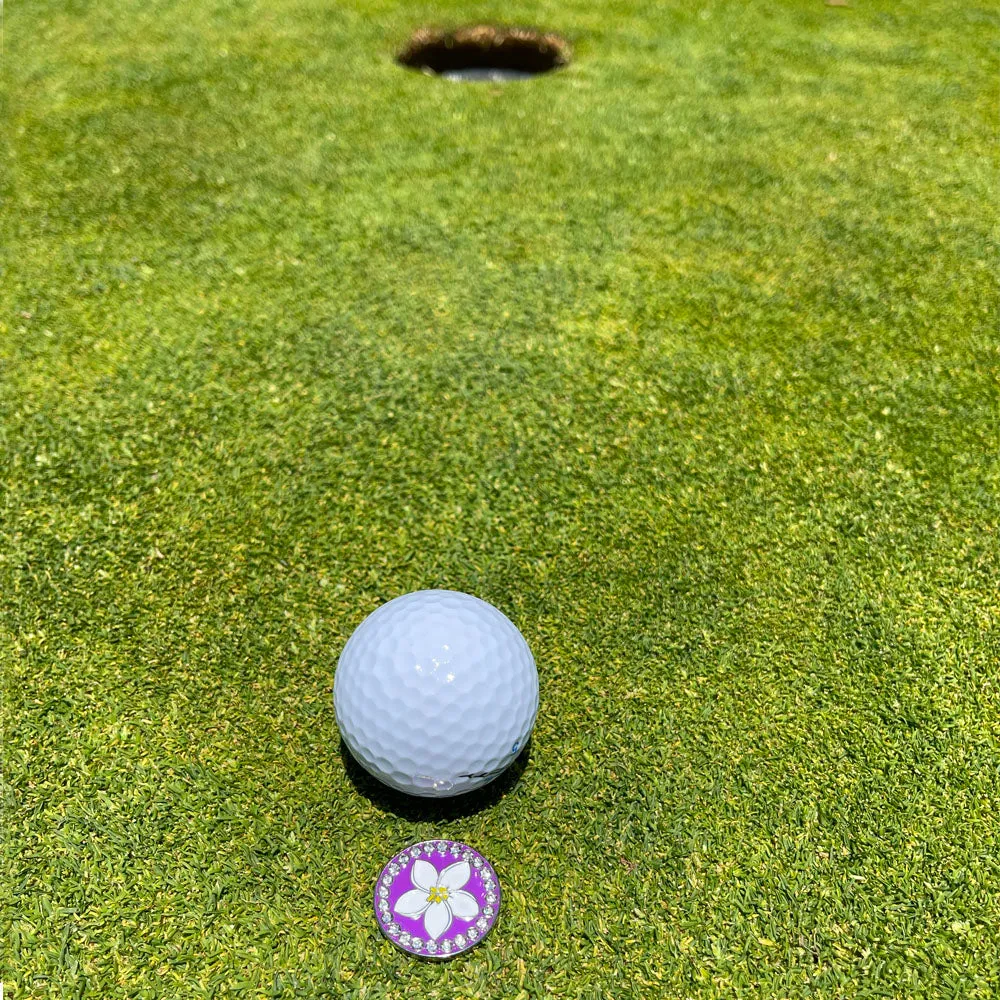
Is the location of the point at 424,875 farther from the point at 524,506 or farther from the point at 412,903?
the point at 524,506

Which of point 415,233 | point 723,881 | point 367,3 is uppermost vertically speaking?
point 367,3

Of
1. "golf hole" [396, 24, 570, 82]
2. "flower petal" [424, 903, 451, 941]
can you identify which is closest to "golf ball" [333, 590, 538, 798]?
"flower petal" [424, 903, 451, 941]

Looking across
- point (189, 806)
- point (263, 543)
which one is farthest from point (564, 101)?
point (189, 806)

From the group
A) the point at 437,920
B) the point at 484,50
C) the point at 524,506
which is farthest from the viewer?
the point at 484,50

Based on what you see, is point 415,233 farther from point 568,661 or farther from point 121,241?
point 568,661

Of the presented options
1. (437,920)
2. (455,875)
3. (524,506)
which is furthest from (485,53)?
(437,920)

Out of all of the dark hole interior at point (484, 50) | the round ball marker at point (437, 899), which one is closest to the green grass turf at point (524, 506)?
the round ball marker at point (437, 899)

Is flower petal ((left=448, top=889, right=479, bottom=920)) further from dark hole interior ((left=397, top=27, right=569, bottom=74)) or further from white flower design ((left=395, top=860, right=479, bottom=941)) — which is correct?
dark hole interior ((left=397, top=27, right=569, bottom=74))
